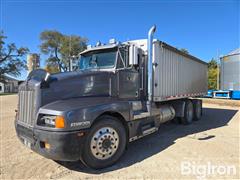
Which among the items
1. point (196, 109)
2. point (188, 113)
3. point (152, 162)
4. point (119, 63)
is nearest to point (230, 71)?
point (196, 109)

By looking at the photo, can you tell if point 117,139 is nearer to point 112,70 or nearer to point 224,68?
point 112,70

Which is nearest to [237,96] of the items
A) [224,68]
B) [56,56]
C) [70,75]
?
[224,68]

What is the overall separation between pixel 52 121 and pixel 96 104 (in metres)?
0.87

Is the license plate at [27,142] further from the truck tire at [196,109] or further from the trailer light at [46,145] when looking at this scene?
the truck tire at [196,109]

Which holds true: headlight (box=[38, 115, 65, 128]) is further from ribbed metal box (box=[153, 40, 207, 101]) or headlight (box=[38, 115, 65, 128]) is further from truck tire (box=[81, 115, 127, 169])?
ribbed metal box (box=[153, 40, 207, 101])

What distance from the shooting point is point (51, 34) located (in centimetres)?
4609

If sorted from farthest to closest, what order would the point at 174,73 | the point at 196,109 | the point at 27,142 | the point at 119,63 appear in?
the point at 196,109, the point at 174,73, the point at 119,63, the point at 27,142

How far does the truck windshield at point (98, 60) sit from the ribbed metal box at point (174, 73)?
145cm

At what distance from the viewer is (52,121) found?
11.1 ft

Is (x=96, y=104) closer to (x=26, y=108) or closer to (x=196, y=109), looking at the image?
(x=26, y=108)

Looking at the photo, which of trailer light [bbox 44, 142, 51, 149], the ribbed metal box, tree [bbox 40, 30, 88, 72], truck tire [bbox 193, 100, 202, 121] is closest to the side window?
the ribbed metal box

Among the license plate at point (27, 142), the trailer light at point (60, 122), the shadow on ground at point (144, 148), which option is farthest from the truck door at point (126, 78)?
the license plate at point (27, 142)

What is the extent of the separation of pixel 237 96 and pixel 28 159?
1823cm

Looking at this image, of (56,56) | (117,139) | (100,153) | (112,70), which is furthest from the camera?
(56,56)
